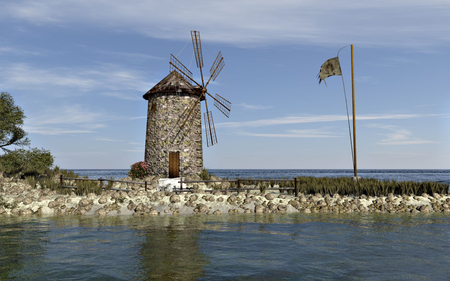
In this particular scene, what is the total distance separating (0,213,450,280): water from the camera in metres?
7.44

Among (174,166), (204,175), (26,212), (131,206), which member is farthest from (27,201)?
(204,175)

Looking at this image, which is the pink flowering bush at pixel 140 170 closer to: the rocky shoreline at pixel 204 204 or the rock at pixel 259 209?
the rocky shoreline at pixel 204 204

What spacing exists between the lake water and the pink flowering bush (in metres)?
11.7

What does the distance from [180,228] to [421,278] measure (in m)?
7.03

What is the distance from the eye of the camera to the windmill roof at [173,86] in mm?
25406

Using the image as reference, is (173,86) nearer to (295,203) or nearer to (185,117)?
(185,117)

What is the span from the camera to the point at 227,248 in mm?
Result: 9367

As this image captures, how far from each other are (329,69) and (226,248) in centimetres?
1451

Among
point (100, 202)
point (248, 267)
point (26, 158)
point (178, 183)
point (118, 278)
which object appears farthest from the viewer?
point (26, 158)

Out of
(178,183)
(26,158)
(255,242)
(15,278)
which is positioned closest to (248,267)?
(255,242)

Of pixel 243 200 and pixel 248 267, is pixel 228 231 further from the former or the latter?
pixel 243 200

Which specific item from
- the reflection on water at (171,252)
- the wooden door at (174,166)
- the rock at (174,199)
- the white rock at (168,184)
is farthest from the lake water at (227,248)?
the wooden door at (174,166)

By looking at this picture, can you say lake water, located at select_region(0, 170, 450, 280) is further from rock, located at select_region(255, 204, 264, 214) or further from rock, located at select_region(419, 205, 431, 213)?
rock, located at select_region(419, 205, 431, 213)

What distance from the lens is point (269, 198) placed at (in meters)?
16.4
